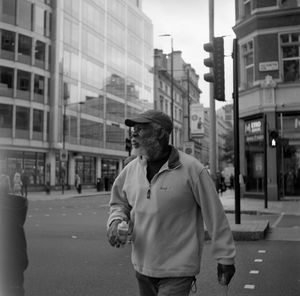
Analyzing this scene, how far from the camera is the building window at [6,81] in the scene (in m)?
43.9

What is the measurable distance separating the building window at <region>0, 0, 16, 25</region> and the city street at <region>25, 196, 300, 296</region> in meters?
36.9

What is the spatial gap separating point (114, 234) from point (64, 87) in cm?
4797

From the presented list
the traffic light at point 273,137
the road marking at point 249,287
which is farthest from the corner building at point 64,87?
the road marking at point 249,287

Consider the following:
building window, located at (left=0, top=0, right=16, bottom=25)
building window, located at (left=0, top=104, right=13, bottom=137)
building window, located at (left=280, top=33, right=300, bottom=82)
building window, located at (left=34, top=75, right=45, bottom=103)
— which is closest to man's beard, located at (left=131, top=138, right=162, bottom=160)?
building window, located at (left=280, top=33, right=300, bottom=82)

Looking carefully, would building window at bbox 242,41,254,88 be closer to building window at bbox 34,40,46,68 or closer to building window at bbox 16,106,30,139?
building window at bbox 16,106,30,139

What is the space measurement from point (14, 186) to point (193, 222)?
28.7 m

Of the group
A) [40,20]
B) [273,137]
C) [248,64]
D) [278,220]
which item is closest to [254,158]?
[248,64]

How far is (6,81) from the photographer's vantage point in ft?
145

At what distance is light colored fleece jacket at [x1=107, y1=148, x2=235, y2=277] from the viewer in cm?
332

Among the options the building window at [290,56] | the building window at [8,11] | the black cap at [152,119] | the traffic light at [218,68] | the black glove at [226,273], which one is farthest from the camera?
the building window at [8,11]

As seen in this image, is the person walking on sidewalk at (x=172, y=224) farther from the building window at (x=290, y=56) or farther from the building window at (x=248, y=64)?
the building window at (x=248, y=64)

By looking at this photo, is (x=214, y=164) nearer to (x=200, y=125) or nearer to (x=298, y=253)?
(x=200, y=125)

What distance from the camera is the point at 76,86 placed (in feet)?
172

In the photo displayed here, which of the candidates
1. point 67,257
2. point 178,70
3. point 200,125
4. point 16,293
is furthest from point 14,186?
point 178,70
